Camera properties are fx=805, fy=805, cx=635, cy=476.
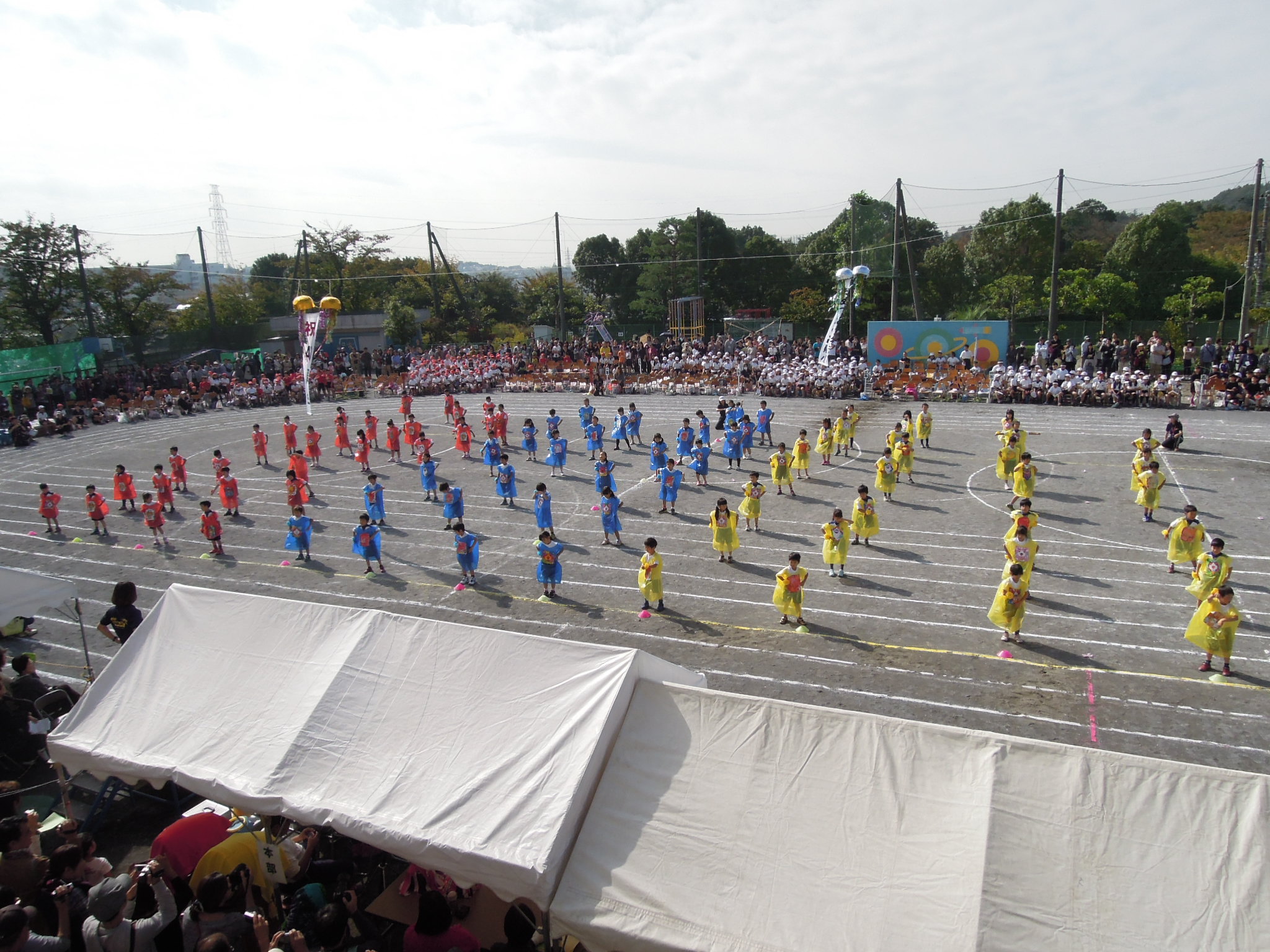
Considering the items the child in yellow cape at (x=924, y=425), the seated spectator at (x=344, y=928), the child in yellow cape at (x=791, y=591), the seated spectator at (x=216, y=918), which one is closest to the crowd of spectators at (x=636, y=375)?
the child in yellow cape at (x=924, y=425)

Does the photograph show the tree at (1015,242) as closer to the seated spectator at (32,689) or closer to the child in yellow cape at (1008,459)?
the child in yellow cape at (1008,459)

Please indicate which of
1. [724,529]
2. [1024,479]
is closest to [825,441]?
[1024,479]

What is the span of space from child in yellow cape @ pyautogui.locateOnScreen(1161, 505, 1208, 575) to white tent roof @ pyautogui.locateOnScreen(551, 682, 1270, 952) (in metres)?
8.84

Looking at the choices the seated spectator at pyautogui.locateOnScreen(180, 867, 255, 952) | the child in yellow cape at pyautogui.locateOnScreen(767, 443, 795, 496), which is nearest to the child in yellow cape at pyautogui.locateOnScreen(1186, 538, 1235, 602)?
the child in yellow cape at pyautogui.locateOnScreen(767, 443, 795, 496)

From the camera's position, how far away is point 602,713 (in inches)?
206

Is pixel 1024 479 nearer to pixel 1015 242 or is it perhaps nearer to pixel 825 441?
pixel 825 441

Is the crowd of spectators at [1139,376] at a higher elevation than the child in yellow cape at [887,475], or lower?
higher

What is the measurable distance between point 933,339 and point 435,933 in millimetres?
27888

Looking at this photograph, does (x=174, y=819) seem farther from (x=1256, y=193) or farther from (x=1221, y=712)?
(x=1256, y=193)

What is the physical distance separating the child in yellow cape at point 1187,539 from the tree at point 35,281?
44.9 m

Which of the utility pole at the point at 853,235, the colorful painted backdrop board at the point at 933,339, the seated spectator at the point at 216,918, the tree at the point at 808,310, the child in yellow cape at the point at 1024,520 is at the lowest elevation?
the seated spectator at the point at 216,918

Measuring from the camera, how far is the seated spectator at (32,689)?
26.7 ft

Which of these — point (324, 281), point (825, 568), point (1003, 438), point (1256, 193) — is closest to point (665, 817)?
point (825, 568)

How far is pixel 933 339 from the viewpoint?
28734 mm
